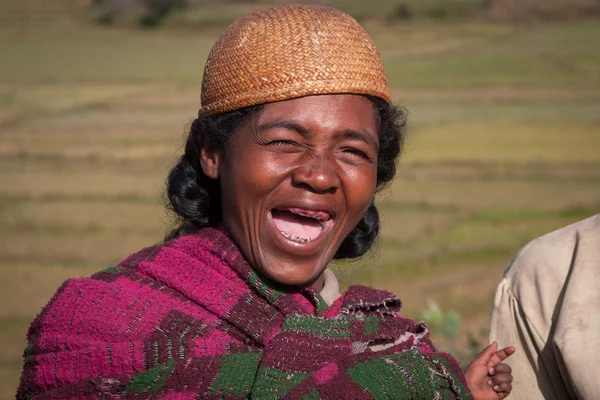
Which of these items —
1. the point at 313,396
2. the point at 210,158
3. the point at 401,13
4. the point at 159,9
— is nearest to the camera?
the point at 313,396

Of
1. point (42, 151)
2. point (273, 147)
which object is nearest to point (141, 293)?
point (273, 147)

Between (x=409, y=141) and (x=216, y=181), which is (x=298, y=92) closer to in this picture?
(x=216, y=181)

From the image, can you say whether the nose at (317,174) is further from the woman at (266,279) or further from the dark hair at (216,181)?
the dark hair at (216,181)

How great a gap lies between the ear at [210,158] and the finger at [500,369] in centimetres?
108

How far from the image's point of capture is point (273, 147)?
2906mm

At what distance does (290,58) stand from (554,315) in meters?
1.15

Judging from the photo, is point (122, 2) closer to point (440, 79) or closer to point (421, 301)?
point (440, 79)

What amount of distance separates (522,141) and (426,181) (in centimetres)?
475

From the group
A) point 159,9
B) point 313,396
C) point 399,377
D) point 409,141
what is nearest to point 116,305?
point 313,396

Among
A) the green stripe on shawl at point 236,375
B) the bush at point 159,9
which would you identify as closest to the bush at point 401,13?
the bush at point 159,9

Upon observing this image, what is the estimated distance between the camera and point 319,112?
9.50ft

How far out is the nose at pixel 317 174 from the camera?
9.37 feet

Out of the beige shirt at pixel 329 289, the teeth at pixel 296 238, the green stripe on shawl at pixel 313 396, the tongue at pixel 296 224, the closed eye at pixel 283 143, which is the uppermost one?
the closed eye at pixel 283 143

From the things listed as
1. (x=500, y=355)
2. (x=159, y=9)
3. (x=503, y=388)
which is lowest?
(x=159, y=9)
